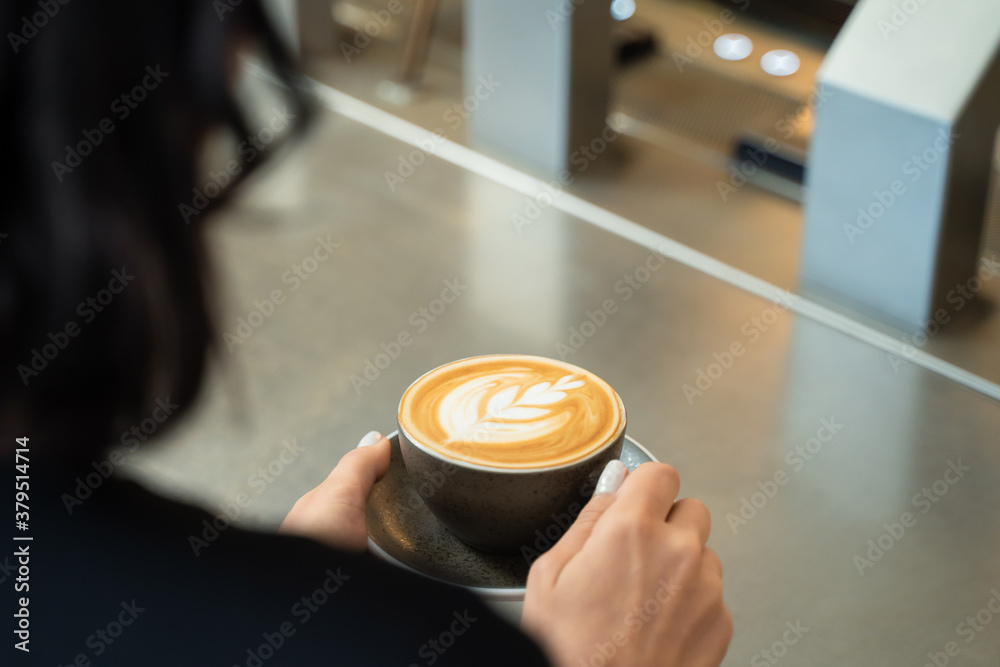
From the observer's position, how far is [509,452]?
0.56 m

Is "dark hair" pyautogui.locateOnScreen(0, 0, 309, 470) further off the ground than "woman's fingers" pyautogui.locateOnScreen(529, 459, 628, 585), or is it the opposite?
"dark hair" pyautogui.locateOnScreen(0, 0, 309, 470)

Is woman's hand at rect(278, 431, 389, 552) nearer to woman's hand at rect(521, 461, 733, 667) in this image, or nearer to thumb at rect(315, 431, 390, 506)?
thumb at rect(315, 431, 390, 506)

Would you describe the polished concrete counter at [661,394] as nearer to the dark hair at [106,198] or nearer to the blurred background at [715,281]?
the blurred background at [715,281]

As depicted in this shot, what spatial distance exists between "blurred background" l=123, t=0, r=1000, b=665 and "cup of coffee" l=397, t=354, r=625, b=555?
168 mm

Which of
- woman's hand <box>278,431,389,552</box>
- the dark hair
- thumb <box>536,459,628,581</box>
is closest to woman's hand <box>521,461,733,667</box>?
thumb <box>536,459,628,581</box>

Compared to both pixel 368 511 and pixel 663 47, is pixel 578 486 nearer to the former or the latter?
pixel 368 511

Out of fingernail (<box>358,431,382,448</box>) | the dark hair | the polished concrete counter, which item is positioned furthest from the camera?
the polished concrete counter

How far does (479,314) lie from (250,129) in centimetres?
70

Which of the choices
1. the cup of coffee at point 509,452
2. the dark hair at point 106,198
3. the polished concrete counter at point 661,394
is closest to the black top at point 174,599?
the dark hair at point 106,198

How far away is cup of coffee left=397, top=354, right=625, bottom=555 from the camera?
0.54 m

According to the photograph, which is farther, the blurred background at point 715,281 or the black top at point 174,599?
the blurred background at point 715,281

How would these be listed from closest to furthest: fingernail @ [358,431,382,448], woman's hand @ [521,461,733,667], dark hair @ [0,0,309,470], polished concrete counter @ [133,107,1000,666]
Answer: dark hair @ [0,0,309,470]
woman's hand @ [521,461,733,667]
fingernail @ [358,431,382,448]
polished concrete counter @ [133,107,1000,666]

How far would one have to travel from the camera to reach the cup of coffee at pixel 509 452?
544 mm

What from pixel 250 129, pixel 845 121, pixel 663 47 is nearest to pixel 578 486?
pixel 250 129
